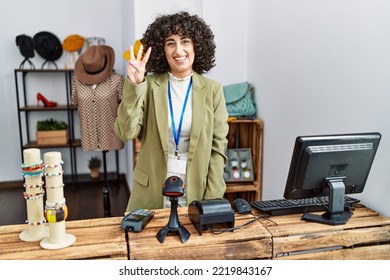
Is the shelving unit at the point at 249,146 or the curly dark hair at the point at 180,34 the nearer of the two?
the curly dark hair at the point at 180,34

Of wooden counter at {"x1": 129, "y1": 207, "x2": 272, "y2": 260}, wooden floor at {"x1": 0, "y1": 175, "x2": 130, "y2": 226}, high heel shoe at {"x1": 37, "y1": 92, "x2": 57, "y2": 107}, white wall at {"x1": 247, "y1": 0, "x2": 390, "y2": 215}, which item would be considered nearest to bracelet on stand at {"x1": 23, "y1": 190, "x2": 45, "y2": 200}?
wooden counter at {"x1": 129, "y1": 207, "x2": 272, "y2": 260}

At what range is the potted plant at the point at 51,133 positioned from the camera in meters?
4.50

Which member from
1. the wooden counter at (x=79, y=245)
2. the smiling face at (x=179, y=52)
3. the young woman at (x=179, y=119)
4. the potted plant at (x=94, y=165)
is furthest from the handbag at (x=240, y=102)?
the potted plant at (x=94, y=165)

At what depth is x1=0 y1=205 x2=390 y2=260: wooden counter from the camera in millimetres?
1190

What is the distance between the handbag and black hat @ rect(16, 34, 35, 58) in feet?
8.72

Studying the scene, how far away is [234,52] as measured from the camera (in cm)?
325

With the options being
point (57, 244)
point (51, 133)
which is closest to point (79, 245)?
point (57, 244)

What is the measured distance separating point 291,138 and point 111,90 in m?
1.69

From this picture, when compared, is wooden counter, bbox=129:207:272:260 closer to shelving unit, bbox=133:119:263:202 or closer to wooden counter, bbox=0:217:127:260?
wooden counter, bbox=0:217:127:260

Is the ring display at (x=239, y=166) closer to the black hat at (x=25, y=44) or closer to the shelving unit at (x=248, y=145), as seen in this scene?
the shelving unit at (x=248, y=145)

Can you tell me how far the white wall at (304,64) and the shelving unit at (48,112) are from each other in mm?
933

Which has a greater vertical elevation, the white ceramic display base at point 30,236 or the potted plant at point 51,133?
the white ceramic display base at point 30,236

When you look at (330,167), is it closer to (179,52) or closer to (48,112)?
(179,52)

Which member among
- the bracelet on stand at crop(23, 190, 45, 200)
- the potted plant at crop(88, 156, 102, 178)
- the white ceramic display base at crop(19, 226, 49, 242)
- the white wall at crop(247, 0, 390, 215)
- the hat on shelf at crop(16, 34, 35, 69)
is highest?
the hat on shelf at crop(16, 34, 35, 69)
